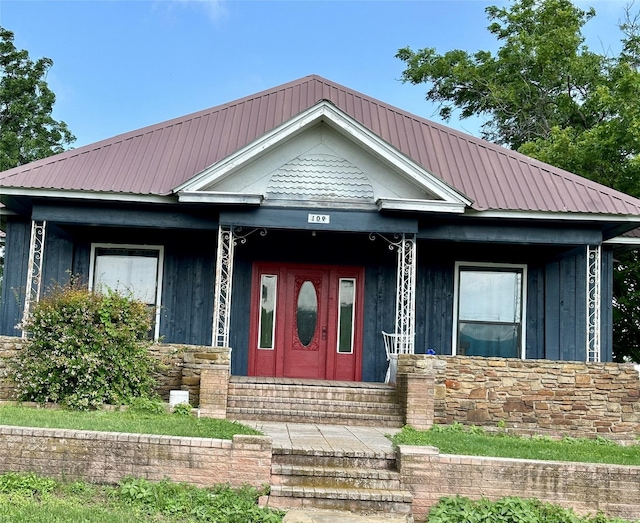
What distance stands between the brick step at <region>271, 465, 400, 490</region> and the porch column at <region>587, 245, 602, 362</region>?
6.15 metres

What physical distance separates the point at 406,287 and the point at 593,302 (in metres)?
3.53

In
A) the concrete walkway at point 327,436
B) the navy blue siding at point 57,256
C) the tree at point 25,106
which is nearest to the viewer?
the concrete walkway at point 327,436

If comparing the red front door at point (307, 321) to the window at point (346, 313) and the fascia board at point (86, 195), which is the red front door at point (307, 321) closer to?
the window at point (346, 313)

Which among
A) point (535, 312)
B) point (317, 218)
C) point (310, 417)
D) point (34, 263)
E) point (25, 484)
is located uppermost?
point (317, 218)

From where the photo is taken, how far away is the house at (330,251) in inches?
514

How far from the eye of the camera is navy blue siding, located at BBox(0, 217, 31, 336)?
13.9m

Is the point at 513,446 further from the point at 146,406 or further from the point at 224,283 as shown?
the point at 224,283

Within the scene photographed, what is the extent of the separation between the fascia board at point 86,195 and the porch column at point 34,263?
56cm

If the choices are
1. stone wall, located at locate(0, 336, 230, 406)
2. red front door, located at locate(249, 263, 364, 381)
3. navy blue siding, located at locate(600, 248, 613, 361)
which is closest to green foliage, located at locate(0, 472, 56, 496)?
stone wall, located at locate(0, 336, 230, 406)

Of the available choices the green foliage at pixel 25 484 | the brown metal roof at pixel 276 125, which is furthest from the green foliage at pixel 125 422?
the brown metal roof at pixel 276 125

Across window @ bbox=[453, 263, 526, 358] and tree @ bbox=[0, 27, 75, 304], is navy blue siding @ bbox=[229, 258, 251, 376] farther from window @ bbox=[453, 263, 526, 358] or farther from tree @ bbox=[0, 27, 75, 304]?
tree @ bbox=[0, 27, 75, 304]

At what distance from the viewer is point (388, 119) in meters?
15.7

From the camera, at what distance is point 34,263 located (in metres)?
13.4

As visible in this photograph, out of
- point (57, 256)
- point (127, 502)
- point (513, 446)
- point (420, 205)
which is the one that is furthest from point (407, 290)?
point (57, 256)
